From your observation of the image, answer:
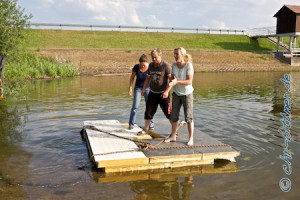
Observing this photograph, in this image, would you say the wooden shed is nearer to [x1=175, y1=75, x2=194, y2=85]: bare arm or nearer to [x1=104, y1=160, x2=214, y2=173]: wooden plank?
[x1=175, y1=75, x2=194, y2=85]: bare arm

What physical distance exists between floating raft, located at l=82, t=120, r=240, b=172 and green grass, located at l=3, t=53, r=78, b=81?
19857 mm

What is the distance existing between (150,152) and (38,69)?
24.9m

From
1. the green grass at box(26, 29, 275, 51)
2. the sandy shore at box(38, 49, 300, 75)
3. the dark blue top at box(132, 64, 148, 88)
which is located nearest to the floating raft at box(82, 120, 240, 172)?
the dark blue top at box(132, 64, 148, 88)

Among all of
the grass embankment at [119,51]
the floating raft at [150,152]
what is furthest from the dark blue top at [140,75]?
the grass embankment at [119,51]

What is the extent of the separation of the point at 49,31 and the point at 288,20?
37.3 metres

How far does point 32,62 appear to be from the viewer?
3078cm

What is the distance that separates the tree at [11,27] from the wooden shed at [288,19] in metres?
41.3

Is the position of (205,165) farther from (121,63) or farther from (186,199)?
(121,63)

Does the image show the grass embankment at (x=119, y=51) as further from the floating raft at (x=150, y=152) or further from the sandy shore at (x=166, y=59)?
the floating raft at (x=150, y=152)

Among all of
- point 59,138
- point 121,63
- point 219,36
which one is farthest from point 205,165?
point 219,36

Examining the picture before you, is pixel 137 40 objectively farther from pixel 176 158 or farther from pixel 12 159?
pixel 176 158

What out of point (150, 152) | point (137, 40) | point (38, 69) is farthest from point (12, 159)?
point (137, 40)

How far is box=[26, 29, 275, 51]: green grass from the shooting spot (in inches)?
1832

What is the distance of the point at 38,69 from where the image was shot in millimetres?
29203
